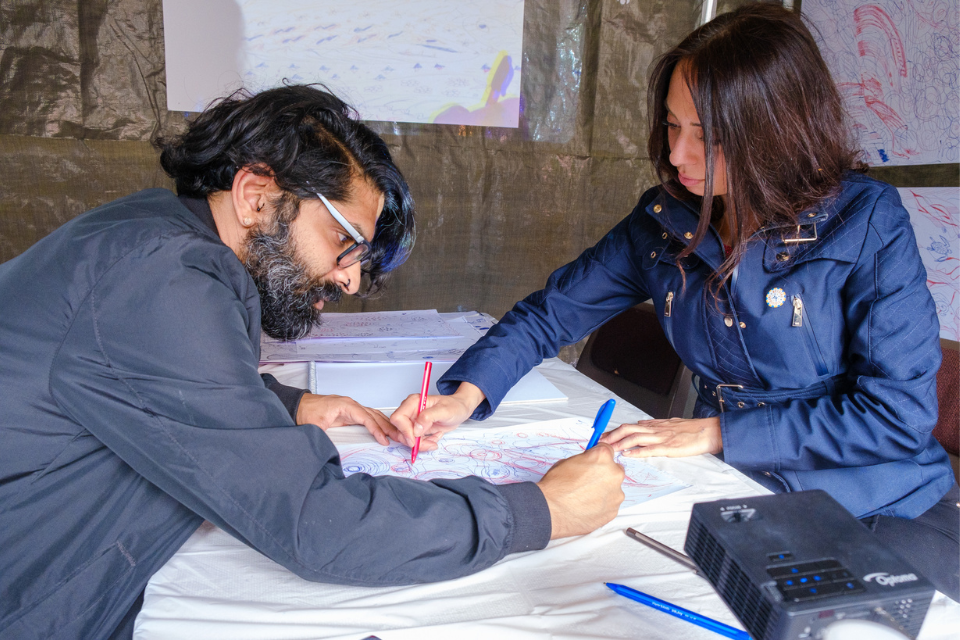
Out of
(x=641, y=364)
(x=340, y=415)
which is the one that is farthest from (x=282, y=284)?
(x=641, y=364)

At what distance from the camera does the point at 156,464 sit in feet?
2.14

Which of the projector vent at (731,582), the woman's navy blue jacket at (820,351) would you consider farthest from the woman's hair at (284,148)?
the projector vent at (731,582)

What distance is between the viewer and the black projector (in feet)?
1.36

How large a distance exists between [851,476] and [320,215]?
0.92 m

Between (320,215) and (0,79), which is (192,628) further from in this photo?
(0,79)

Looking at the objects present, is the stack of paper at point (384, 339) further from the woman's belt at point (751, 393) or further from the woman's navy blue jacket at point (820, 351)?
the woman's belt at point (751, 393)

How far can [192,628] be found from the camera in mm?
601

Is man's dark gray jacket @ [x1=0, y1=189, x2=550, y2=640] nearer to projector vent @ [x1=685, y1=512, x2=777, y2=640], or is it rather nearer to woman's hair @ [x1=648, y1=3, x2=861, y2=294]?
projector vent @ [x1=685, y1=512, x2=777, y2=640]

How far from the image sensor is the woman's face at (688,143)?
1.14m

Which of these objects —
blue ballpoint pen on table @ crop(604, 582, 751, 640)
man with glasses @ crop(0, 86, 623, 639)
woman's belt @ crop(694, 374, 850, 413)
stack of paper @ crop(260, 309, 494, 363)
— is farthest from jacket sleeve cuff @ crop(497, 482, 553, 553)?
stack of paper @ crop(260, 309, 494, 363)

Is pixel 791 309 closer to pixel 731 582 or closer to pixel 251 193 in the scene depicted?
pixel 731 582

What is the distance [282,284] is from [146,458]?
368 millimetres

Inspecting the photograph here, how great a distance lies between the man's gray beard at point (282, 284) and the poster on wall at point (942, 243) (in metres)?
2.19

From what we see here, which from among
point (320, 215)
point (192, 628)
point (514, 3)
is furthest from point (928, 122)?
point (192, 628)
